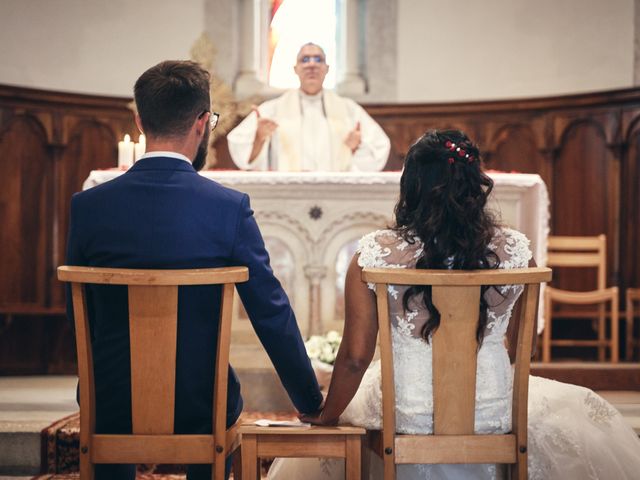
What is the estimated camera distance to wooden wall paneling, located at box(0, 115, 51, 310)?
7.34 meters

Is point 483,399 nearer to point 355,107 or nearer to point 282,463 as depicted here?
point 282,463

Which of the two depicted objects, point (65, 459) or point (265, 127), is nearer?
point (65, 459)

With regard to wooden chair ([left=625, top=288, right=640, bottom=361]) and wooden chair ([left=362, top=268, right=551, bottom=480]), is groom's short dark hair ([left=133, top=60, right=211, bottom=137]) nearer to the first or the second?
wooden chair ([left=362, top=268, right=551, bottom=480])

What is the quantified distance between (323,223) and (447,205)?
2.70 meters

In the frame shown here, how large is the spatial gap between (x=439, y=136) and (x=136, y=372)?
3.43ft

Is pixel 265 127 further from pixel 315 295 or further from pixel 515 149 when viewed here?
pixel 515 149

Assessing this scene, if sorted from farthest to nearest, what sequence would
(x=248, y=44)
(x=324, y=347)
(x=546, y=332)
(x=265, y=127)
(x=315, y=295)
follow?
(x=248, y=44) < (x=546, y=332) < (x=265, y=127) < (x=315, y=295) < (x=324, y=347)

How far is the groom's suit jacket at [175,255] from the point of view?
2219mm

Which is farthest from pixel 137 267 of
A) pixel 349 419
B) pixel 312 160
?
pixel 312 160

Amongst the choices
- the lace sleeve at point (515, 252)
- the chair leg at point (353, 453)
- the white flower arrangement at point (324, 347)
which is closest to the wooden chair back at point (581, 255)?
the white flower arrangement at point (324, 347)

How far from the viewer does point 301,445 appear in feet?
7.35

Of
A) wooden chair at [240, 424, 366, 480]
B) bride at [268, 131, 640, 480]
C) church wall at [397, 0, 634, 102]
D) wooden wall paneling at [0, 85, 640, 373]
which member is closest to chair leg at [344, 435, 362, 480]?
wooden chair at [240, 424, 366, 480]

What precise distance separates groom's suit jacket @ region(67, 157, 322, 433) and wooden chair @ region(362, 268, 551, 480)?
0.32m

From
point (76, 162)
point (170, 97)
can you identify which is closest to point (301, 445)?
point (170, 97)
